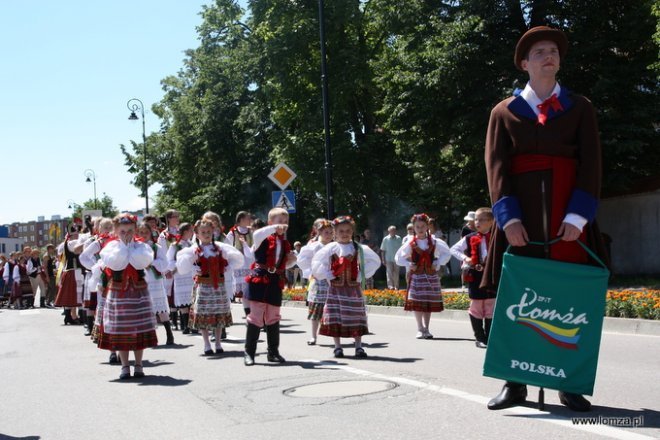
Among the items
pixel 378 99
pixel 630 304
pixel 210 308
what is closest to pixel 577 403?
pixel 210 308

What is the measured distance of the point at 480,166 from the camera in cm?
2809

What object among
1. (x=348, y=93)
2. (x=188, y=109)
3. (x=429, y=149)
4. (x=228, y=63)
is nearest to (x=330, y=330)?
(x=429, y=149)

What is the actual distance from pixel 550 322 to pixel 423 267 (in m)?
7.67

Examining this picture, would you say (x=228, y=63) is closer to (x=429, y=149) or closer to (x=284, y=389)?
(x=429, y=149)

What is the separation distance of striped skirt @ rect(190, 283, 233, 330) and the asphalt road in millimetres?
468

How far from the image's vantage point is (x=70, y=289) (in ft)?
61.3

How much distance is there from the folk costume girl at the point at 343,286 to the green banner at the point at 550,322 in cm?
481

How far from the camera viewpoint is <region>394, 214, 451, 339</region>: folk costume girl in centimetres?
1296

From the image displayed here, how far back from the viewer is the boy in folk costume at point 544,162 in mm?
5566

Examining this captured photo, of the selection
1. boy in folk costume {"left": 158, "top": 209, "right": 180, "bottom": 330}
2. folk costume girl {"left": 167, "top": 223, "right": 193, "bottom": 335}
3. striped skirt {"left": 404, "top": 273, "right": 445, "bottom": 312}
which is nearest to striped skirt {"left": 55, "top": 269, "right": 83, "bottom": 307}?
boy in folk costume {"left": 158, "top": 209, "right": 180, "bottom": 330}

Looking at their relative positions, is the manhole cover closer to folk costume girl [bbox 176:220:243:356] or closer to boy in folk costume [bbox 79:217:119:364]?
folk costume girl [bbox 176:220:243:356]

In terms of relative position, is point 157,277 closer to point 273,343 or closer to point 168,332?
point 168,332

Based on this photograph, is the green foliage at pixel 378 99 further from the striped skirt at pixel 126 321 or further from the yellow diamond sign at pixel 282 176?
the striped skirt at pixel 126 321

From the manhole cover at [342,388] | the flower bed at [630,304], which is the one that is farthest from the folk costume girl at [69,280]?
the manhole cover at [342,388]
